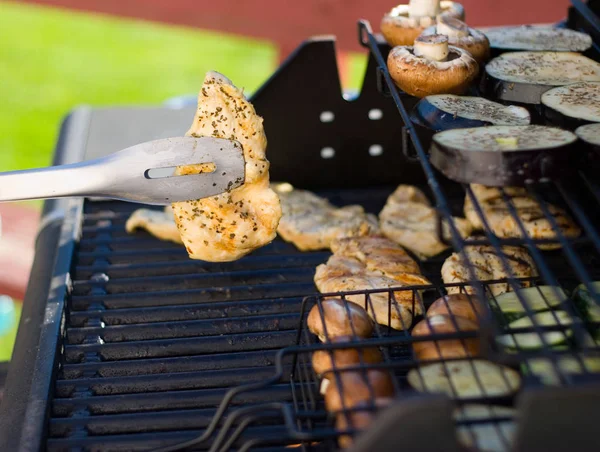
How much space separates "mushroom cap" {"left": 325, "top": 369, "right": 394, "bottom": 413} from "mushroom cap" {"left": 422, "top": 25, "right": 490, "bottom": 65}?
1231 mm

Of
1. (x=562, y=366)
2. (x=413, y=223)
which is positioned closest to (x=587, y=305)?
(x=562, y=366)

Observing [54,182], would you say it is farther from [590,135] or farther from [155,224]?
[590,135]

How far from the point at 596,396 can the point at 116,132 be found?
111 inches

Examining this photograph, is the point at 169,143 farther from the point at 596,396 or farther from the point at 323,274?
the point at 596,396

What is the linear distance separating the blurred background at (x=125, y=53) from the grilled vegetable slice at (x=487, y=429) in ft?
11.4

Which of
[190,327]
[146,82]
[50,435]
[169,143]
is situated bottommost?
[50,435]

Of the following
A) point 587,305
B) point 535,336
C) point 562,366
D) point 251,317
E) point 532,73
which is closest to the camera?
point 562,366

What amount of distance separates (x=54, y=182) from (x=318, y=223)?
1191mm

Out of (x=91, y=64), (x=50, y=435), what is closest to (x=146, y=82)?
(x=91, y=64)

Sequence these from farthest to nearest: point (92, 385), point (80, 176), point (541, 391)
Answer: point (92, 385) → point (80, 176) → point (541, 391)

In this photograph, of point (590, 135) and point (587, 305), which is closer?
point (590, 135)

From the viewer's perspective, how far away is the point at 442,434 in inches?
55.2

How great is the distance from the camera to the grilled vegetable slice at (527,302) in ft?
6.87

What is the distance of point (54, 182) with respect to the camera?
204 cm
